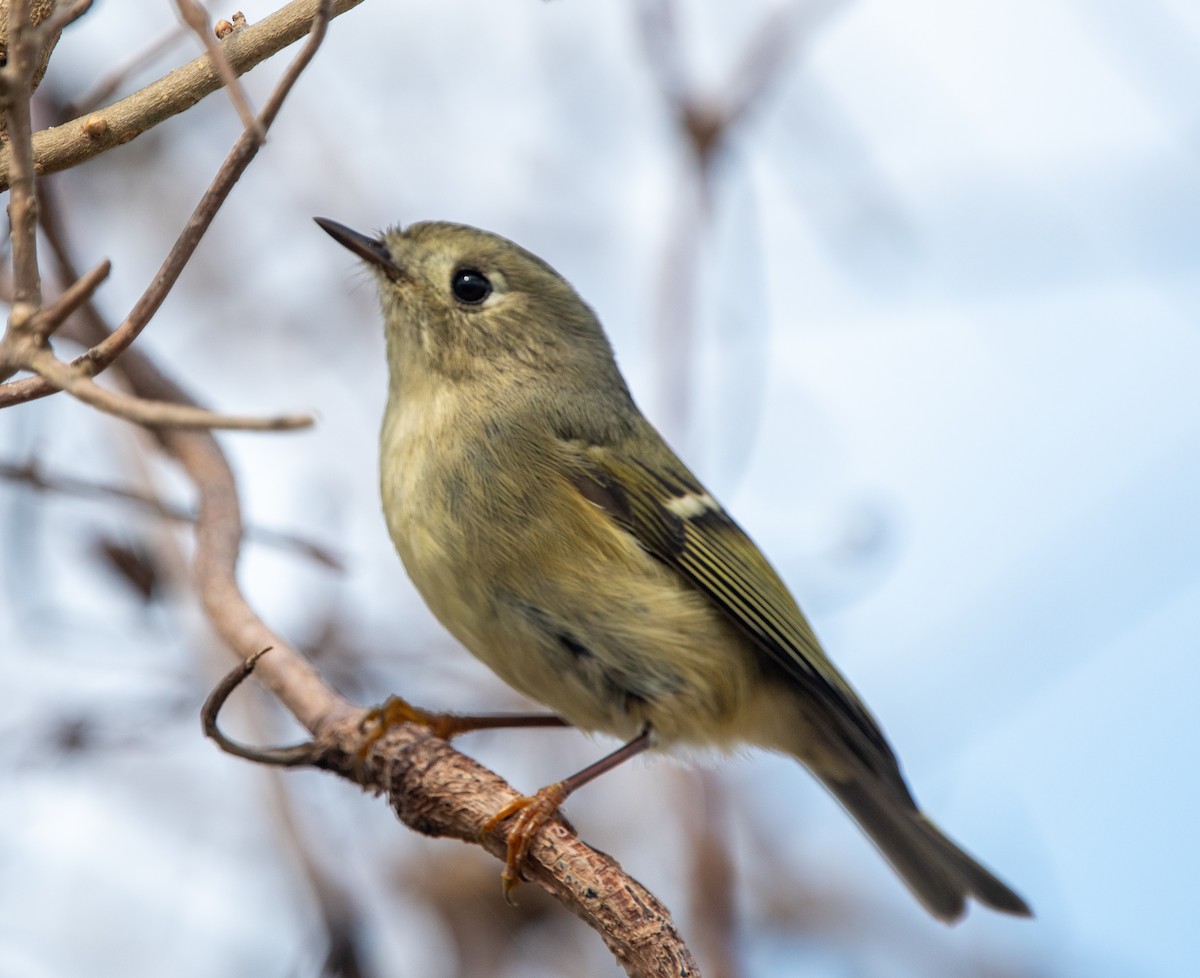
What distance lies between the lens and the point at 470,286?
2434 millimetres

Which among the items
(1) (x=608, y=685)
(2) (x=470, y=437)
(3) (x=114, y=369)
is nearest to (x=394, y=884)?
(1) (x=608, y=685)

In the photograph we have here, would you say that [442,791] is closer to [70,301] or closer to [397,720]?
[397,720]

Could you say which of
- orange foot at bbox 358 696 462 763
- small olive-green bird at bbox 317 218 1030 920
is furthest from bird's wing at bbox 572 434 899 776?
orange foot at bbox 358 696 462 763

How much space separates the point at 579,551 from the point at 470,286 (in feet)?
2.01

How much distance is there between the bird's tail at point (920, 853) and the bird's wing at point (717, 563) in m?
0.19

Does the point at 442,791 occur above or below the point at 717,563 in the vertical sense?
below

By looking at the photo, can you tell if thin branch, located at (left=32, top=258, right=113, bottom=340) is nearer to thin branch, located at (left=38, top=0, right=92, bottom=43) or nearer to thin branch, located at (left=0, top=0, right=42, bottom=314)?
thin branch, located at (left=0, top=0, right=42, bottom=314)

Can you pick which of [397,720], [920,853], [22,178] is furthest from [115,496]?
[920,853]

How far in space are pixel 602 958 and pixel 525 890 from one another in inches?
10.8

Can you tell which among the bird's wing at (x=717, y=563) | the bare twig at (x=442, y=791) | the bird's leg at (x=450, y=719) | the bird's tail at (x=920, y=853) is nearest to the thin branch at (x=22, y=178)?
the bare twig at (x=442, y=791)

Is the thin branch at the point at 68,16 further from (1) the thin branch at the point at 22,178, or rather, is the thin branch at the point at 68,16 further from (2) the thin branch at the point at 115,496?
(2) the thin branch at the point at 115,496

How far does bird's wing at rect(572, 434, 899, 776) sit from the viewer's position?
91.9 inches

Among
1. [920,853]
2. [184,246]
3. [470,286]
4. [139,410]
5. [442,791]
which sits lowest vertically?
[920,853]

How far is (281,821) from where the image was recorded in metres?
2.12
